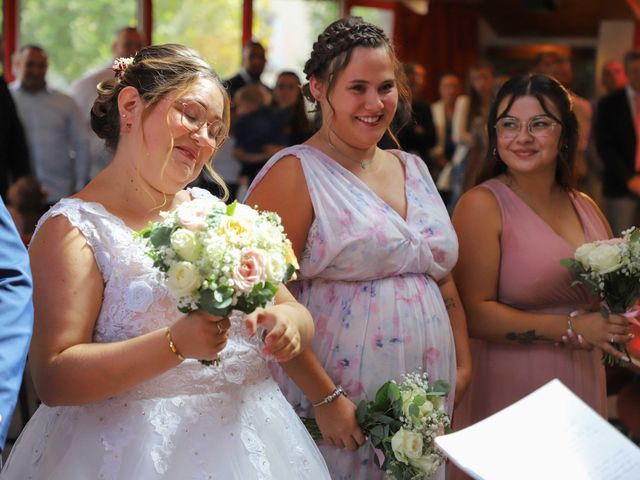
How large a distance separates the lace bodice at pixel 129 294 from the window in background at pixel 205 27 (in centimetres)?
821

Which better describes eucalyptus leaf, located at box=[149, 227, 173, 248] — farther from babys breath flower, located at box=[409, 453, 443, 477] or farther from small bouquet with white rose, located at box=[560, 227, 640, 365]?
small bouquet with white rose, located at box=[560, 227, 640, 365]

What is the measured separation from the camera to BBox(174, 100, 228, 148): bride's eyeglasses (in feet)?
7.18

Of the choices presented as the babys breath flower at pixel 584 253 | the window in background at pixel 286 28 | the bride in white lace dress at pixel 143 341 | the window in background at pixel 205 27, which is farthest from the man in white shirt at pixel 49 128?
the bride in white lace dress at pixel 143 341

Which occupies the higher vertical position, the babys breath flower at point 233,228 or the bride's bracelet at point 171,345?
the babys breath flower at point 233,228

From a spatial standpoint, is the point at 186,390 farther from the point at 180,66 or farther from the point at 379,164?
the point at 379,164

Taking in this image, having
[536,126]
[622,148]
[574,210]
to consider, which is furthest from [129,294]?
[622,148]

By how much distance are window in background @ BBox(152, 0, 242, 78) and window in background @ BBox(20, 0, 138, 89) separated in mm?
911

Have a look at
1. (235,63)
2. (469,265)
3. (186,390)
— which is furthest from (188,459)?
(235,63)

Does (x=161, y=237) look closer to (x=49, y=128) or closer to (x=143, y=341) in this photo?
(x=143, y=341)

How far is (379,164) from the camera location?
116 inches

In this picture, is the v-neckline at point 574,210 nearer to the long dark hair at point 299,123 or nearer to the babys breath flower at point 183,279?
the babys breath flower at point 183,279

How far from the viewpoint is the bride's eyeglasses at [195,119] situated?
2.19m

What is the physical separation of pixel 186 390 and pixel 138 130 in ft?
1.91

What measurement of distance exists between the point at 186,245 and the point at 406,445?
3.01 ft
